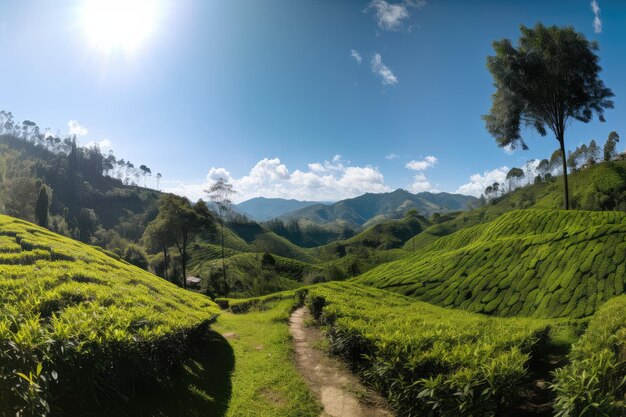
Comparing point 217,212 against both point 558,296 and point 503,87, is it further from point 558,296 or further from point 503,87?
point 558,296

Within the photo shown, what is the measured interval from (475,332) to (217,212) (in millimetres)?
55295

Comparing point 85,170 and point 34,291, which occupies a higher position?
point 85,170

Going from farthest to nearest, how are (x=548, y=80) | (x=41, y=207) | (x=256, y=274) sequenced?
1. (x=41, y=207)
2. (x=256, y=274)
3. (x=548, y=80)

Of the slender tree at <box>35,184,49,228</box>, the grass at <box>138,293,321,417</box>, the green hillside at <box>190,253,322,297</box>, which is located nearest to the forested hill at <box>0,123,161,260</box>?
the slender tree at <box>35,184,49,228</box>

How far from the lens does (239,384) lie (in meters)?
9.67

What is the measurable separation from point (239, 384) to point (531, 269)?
67.7 ft

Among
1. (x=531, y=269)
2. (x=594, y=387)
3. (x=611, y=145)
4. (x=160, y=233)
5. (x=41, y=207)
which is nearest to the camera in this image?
(x=594, y=387)

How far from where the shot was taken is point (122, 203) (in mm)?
169625

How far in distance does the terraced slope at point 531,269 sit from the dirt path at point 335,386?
45.9 feet

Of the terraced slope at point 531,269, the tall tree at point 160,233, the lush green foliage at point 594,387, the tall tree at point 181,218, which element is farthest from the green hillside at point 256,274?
the lush green foliage at point 594,387

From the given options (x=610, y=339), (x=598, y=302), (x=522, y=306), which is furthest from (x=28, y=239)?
(x=598, y=302)

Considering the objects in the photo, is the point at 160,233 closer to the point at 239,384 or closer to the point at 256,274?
the point at 256,274

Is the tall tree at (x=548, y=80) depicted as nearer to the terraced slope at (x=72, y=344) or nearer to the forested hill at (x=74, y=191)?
the terraced slope at (x=72, y=344)

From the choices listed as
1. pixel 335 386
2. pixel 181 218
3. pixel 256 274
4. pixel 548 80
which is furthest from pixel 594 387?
pixel 256 274
